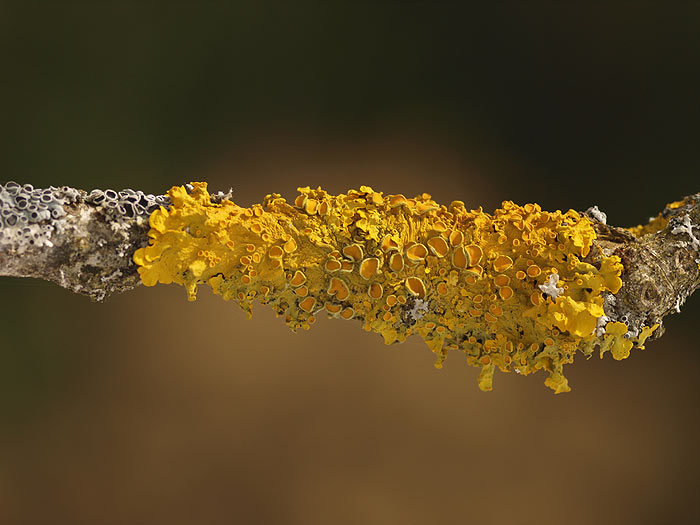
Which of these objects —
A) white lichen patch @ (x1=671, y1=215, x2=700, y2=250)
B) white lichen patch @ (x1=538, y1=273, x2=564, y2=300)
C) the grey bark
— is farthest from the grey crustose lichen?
white lichen patch @ (x1=671, y1=215, x2=700, y2=250)

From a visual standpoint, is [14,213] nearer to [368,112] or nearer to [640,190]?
[368,112]

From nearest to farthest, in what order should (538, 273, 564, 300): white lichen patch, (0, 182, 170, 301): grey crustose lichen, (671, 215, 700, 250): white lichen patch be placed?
(0, 182, 170, 301): grey crustose lichen, (538, 273, 564, 300): white lichen patch, (671, 215, 700, 250): white lichen patch

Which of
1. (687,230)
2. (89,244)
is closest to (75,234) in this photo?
(89,244)

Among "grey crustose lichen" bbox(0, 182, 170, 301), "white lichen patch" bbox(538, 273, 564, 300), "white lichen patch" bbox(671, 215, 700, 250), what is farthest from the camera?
"white lichen patch" bbox(671, 215, 700, 250)

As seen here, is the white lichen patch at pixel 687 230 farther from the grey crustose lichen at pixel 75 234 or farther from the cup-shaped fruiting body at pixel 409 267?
the grey crustose lichen at pixel 75 234

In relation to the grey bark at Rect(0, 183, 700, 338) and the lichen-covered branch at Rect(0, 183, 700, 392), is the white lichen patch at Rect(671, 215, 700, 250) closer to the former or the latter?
the lichen-covered branch at Rect(0, 183, 700, 392)

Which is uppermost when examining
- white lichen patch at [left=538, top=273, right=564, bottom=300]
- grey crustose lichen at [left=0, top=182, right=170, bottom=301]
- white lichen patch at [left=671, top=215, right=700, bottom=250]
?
white lichen patch at [left=671, top=215, right=700, bottom=250]

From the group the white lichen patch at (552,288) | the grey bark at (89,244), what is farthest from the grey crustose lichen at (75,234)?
the white lichen patch at (552,288)
